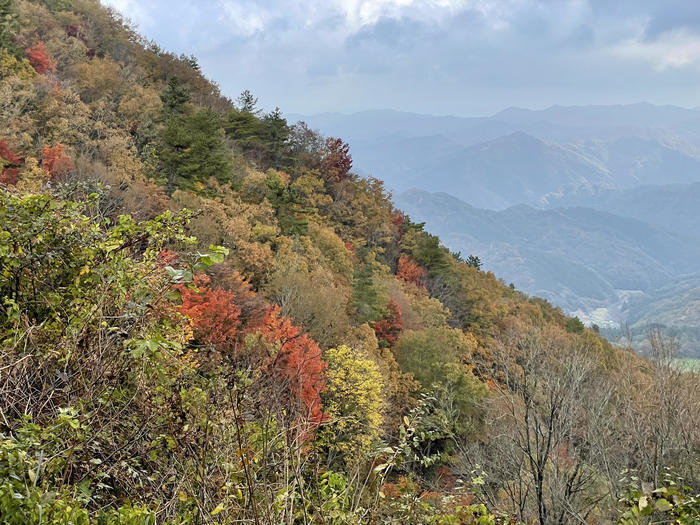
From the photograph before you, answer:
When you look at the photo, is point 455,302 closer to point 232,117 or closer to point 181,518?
point 232,117

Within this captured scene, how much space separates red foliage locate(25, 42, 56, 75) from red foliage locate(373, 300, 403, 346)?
2906 cm

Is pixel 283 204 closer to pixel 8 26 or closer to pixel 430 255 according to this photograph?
pixel 430 255

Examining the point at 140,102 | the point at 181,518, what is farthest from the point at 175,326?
the point at 140,102

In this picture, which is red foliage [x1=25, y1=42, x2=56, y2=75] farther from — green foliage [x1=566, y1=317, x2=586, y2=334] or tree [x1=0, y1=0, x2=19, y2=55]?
green foliage [x1=566, y1=317, x2=586, y2=334]

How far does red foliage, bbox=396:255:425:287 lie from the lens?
152 ft

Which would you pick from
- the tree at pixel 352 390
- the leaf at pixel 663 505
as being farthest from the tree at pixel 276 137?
the leaf at pixel 663 505

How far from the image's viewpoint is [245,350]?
1127cm

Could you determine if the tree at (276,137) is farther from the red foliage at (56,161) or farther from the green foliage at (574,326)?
the green foliage at (574,326)

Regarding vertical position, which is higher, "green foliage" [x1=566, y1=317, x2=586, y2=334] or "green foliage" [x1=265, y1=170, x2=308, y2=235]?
"green foliage" [x1=265, y1=170, x2=308, y2=235]

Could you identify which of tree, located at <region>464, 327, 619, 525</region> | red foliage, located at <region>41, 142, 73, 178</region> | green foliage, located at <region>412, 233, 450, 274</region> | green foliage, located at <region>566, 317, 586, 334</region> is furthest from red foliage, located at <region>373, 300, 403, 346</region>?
green foliage, located at <region>566, 317, 586, 334</region>

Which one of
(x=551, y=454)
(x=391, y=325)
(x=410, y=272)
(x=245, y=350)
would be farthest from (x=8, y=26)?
(x=551, y=454)

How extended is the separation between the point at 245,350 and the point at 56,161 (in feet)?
56.2

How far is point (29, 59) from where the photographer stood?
30172 mm

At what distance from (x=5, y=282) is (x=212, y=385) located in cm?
238
